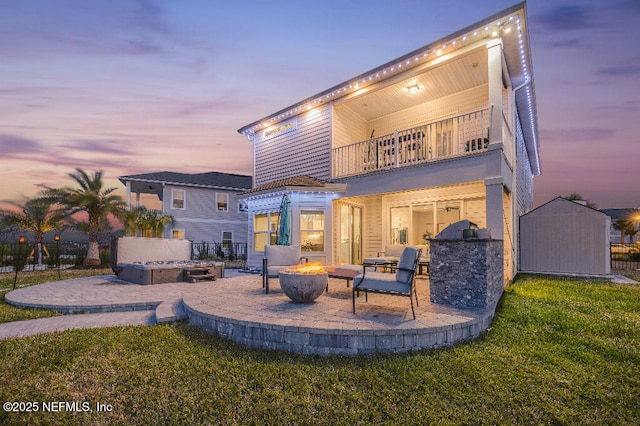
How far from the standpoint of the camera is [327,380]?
2.94 metres

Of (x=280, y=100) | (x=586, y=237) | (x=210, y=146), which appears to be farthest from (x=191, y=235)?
(x=586, y=237)

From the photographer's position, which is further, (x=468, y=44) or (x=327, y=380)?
(x=468, y=44)

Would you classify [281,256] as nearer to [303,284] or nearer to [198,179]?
[303,284]

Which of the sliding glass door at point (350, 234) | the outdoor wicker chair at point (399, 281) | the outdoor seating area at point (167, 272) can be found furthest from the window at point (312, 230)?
the outdoor wicker chair at point (399, 281)

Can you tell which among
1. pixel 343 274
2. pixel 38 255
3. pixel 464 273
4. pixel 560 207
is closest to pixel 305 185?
pixel 343 274

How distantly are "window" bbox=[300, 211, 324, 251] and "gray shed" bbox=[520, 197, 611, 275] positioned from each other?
24.0 ft

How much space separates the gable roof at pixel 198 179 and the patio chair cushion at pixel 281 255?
54.5 feet

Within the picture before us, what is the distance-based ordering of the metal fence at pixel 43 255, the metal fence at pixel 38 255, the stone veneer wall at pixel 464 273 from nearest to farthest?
the stone veneer wall at pixel 464 273 → the metal fence at pixel 43 255 → the metal fence at pixel 38 255

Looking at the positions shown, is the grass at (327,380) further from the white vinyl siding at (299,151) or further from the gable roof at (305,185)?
the white vinyl siding at (299,151)

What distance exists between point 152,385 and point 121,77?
11259 mm

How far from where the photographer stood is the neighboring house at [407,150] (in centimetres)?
723

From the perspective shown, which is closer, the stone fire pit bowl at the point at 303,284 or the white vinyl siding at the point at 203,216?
the stone fire pit bowl at the point at 303,284

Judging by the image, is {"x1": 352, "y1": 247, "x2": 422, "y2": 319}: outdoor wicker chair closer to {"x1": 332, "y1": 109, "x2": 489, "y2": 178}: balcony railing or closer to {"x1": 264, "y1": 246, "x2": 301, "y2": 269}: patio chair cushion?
{"x1": 264, "y1": 246, "x2": 301, "y2": 269}: patio chair cushion

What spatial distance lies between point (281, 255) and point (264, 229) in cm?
422
